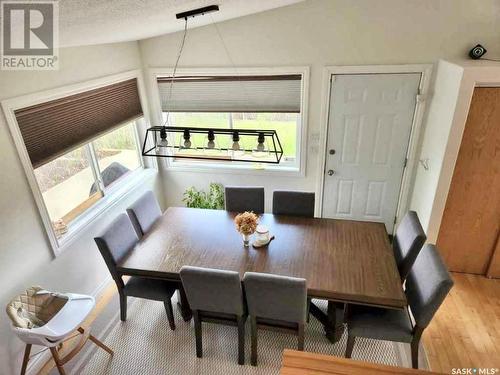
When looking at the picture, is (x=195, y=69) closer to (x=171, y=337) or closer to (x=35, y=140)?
(x=35, y=140)

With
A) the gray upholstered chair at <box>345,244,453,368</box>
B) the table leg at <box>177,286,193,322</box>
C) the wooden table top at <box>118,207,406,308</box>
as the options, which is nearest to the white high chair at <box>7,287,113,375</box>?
the wooden table top at <box>118,207,406,308</box>

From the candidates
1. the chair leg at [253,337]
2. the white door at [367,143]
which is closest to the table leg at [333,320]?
the chair leg at [253,337]

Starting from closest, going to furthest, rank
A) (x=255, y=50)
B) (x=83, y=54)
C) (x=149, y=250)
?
(x=149, y=250)
(x=83, y=54)
(x=255, y=50)

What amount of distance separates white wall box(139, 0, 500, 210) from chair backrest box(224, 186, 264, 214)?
3.24 ft

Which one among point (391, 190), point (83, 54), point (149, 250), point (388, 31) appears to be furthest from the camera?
point (391, 190)

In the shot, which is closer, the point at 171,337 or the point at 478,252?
the point at 171,337

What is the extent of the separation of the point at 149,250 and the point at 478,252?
3100 mm

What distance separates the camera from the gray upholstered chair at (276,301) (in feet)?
6.48

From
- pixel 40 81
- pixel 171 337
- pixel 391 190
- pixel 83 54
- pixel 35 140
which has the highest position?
pixel 83 54

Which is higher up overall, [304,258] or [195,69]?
[195,69]

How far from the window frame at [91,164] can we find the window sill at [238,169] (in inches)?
12.4

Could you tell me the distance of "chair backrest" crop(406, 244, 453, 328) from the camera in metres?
1.94

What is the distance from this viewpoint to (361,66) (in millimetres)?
3215

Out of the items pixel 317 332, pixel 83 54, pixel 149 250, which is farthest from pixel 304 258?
pixel 83 54
